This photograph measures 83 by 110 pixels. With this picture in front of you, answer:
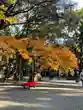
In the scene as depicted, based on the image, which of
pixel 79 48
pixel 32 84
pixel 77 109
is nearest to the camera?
pixel 77 109

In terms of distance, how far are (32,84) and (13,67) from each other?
A: 17043mm

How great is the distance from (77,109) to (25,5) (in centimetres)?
2073

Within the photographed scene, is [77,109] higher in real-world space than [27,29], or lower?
lower

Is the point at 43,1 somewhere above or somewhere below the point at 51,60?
above

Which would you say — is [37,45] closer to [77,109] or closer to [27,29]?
[77,109]

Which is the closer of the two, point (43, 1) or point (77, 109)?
point (77, 109)

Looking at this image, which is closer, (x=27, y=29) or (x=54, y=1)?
(x=54, y=1)

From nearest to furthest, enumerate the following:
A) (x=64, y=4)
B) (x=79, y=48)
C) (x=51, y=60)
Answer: (x=51, y=60)
(x=64, y=4)
(x=79, y=48)

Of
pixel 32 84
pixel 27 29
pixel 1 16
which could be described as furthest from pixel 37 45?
pixel 27 29

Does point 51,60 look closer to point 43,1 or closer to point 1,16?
point 1,16

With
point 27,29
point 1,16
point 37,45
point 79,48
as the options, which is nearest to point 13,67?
point 27,29

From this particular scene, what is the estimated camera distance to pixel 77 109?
57.8 feet

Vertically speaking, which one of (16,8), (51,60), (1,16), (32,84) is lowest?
(32,84)

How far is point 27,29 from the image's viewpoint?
4206 centimetres
